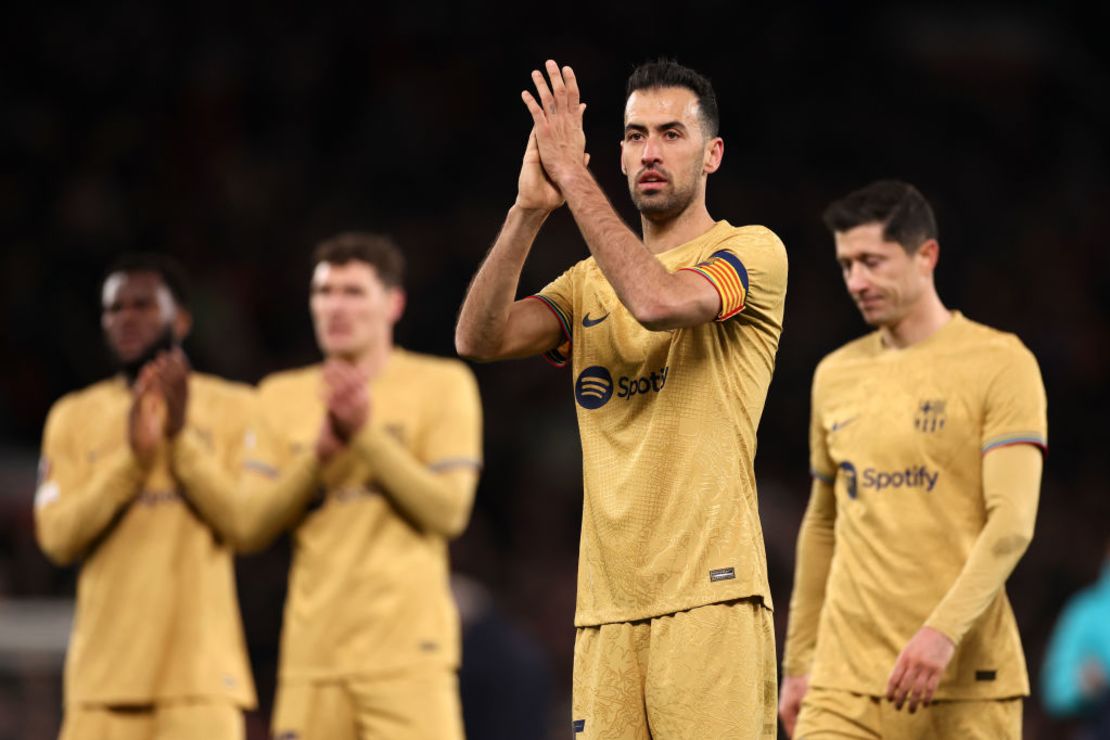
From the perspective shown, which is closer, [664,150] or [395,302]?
[664,150]

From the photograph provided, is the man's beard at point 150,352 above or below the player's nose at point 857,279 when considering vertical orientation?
below

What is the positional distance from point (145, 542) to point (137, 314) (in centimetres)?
97

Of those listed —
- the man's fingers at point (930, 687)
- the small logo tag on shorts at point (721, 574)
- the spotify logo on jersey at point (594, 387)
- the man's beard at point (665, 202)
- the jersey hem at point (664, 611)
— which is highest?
the man's beard at point (665, 202)

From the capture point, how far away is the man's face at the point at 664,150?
4.61 m

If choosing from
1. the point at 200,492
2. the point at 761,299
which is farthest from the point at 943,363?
the point at 200,492

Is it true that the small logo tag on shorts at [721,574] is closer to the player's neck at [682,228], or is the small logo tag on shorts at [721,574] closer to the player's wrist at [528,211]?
the player's neck at [682,228]

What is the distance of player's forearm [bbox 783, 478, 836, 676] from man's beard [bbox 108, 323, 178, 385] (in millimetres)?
2889

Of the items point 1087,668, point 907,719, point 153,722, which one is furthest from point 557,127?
point 1087,668

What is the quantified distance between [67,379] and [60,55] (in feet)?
12.4

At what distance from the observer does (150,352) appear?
7191 mm

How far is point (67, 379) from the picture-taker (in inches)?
508

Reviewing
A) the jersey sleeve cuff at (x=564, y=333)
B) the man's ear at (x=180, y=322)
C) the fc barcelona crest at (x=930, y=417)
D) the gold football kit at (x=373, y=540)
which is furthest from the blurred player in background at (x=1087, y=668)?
the jersey sleeve cuff at (x=564, y=333)

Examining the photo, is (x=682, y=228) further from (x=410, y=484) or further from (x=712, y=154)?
(x=410, y=484)

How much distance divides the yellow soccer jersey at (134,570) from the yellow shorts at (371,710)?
480 mm
